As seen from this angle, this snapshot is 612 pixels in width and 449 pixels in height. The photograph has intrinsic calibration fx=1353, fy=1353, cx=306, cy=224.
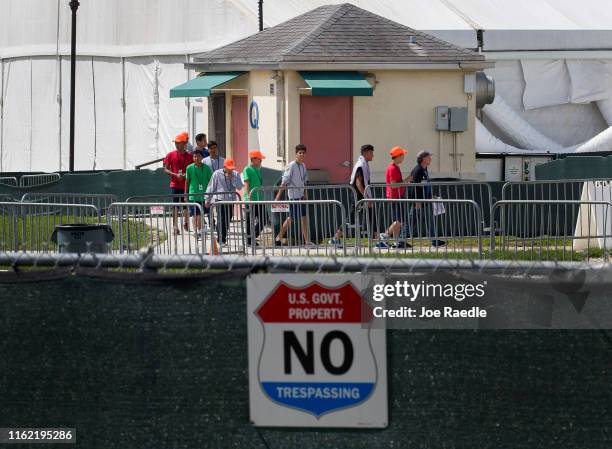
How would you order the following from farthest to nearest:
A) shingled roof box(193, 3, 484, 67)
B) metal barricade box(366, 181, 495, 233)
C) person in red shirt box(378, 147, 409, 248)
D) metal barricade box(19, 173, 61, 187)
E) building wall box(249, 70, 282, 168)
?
1. metal barricade box(19, 173, 61, 187)
2. building wall box(249, 70, 282, 168)
3. shingled roof box(193, 3, 484, 67)
4. metal barricade box(366, 181, 495, 233)
5. person in red shirt box(378, 147, 409, 248)

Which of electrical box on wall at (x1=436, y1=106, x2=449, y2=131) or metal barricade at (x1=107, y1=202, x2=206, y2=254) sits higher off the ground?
electrical box on wall at (x1=436, y1=106, x2=449, y2=131)

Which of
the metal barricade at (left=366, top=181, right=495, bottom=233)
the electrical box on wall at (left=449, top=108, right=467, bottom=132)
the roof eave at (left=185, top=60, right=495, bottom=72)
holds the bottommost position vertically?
the metal barricade at (left=366, top=181, right=495, bottom=233)

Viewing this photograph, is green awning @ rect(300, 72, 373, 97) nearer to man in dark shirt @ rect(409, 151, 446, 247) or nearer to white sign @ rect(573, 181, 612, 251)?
man in dark shirt @ rect(409, 151, 446, 247)

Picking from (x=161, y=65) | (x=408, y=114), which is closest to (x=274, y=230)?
(x=408, y=114)

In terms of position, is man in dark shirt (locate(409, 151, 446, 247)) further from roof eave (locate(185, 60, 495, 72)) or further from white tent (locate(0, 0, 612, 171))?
white tent (locate(0, 0, 612, 171))

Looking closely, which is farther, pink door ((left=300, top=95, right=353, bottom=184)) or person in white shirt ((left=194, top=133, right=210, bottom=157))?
pink door ((left=300, top=95, right=353, bottom=184))

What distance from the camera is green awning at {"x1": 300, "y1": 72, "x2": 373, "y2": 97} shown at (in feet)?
74.6

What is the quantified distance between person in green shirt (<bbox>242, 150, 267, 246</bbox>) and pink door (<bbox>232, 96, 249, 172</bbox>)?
18.5ft

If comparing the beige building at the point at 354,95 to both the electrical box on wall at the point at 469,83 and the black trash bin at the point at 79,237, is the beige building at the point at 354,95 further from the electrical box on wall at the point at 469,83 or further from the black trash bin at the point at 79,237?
the black trash bin at the point at 79,237

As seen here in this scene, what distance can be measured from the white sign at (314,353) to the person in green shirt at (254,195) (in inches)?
425

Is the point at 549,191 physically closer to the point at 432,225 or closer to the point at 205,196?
the point at 432,225

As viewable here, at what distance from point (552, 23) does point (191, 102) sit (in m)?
10.9

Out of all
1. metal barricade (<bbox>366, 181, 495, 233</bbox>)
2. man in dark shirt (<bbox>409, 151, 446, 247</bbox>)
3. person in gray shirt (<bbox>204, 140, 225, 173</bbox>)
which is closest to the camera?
man in dark shirt (<bbox>409, 151, 446, 247</bbox>)

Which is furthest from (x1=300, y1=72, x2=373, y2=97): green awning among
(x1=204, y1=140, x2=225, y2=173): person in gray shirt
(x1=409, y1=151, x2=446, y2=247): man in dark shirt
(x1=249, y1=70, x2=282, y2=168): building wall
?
(x1=409, y1=151, x2=446, y2=247): man in dark shirt
